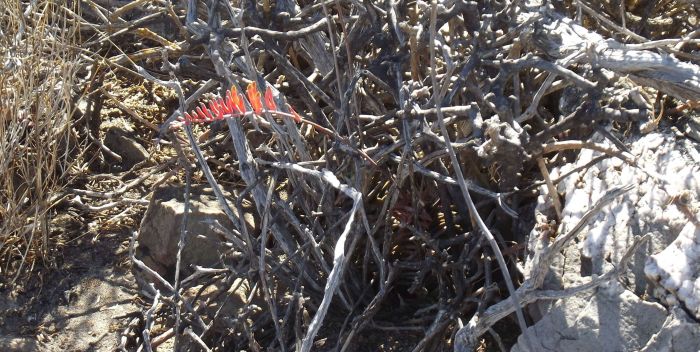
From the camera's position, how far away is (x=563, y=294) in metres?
1.80

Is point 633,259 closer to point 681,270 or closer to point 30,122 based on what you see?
point 681,270

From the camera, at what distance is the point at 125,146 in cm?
343

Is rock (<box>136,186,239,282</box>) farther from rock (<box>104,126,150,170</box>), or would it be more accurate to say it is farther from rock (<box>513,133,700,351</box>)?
rock (<box>513,133,700,351</box>)

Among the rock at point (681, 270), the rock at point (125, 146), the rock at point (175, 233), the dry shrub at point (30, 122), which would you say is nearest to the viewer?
the rock at point (681, 270)

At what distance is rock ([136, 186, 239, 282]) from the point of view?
280cm

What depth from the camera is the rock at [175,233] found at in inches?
110

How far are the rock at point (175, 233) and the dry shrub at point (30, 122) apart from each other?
1.06 ft

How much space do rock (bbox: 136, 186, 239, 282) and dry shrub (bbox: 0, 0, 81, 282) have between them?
1.06ft

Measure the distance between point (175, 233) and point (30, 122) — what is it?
540mm

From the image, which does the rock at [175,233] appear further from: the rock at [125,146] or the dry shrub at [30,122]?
the rock at [125,146]

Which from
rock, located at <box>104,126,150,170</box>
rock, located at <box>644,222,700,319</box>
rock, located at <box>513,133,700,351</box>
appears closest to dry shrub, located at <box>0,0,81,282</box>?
rock, located at <box>104,126,150,170</box>

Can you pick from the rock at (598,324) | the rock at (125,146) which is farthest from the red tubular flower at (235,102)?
the rock at (125,146)

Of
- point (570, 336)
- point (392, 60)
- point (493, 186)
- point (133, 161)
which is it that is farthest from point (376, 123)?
point (133, 161)

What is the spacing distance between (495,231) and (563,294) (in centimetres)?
51
